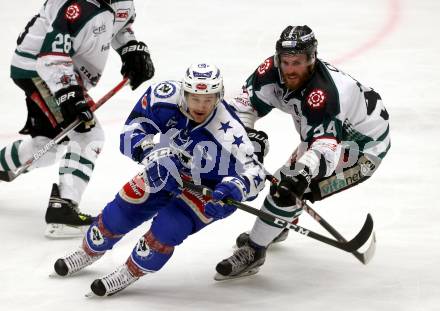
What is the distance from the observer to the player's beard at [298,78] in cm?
489

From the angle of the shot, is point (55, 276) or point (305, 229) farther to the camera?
point (55, 276)

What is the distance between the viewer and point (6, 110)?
741cm

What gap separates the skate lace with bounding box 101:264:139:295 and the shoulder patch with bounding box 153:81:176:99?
792mm

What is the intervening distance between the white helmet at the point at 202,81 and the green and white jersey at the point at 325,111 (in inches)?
19.0

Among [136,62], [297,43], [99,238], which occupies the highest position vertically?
[297,43]

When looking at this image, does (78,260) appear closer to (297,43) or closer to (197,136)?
(197,136)

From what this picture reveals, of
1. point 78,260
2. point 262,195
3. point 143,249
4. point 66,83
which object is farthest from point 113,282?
point 262,195

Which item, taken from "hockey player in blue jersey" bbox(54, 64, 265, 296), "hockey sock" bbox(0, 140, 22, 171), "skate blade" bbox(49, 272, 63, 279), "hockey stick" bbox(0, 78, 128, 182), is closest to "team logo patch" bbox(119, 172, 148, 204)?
"hockey player in blue jersey" bbox(54, 64, 265, 296)

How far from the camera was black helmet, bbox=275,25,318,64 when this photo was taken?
4.84 meters

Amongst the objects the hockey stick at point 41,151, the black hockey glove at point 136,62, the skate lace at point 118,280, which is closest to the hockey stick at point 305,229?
the skate lace at point 118,280

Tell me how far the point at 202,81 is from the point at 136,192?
584mm

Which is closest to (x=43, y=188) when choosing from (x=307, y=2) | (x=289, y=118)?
(x=289, y=118)

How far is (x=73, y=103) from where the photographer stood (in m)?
5.58

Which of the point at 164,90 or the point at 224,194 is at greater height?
the point at 164,90
